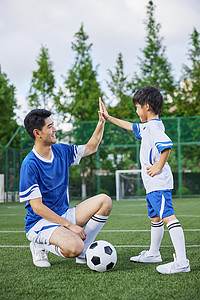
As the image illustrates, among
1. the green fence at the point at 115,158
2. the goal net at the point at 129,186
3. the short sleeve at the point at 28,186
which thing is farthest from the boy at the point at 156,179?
the green fence at the point at 115,158

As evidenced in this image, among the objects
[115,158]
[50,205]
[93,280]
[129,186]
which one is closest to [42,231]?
[50,205]

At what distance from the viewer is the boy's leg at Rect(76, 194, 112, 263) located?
3.56m

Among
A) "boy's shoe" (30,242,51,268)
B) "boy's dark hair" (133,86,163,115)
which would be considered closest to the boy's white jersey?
"boy's dark hair" (133,86,163,115)

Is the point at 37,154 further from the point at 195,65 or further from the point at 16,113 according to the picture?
the point at 195,65

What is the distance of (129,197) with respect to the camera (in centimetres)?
1855

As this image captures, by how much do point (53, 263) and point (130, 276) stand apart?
94 centimetres

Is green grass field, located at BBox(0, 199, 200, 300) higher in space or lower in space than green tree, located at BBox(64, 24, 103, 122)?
lower

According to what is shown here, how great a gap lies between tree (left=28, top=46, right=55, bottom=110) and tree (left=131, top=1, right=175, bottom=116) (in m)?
6.51

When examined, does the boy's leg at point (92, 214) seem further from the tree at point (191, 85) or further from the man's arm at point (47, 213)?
the tree at point (191, 85)

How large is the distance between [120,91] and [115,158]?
9.94m

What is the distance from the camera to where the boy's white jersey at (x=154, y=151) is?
3.28 meters

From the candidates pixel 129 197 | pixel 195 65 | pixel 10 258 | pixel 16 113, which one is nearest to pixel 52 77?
pixel 16 113

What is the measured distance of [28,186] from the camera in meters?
3.29

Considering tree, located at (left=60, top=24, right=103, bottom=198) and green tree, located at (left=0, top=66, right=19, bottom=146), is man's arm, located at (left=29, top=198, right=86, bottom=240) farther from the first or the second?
green tree, located at (left=0, top=66, right=19, bottom=146)
